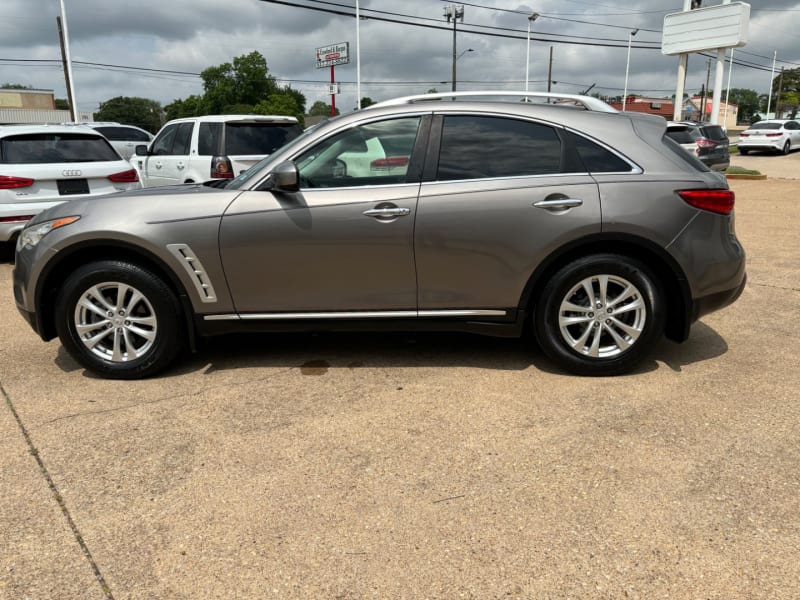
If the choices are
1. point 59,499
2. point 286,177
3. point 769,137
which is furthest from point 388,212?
point 769,137

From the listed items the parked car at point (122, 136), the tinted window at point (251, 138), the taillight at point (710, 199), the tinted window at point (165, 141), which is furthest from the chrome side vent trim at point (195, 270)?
the parked car at point (122, 136)

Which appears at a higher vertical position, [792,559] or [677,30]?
[677,30]

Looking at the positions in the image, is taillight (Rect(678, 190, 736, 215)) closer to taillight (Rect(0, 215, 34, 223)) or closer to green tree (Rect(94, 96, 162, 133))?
taillight (Rect(0, 215, 34, 223))

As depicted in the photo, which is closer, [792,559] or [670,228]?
[792,559]

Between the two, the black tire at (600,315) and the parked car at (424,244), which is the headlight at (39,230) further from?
the black tire at (600,315)

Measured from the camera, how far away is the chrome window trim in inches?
158

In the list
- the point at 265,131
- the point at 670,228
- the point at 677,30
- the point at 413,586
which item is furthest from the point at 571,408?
the point at 677,30

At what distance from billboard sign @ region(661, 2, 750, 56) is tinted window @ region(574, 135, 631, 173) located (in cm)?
2175

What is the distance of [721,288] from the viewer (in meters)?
3.99

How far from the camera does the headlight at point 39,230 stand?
4.04 m

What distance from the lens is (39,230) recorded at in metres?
4.12

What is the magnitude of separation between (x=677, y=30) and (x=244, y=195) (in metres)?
24.0

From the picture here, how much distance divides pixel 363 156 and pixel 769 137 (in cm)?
3215

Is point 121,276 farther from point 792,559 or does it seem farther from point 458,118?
point 792,559
